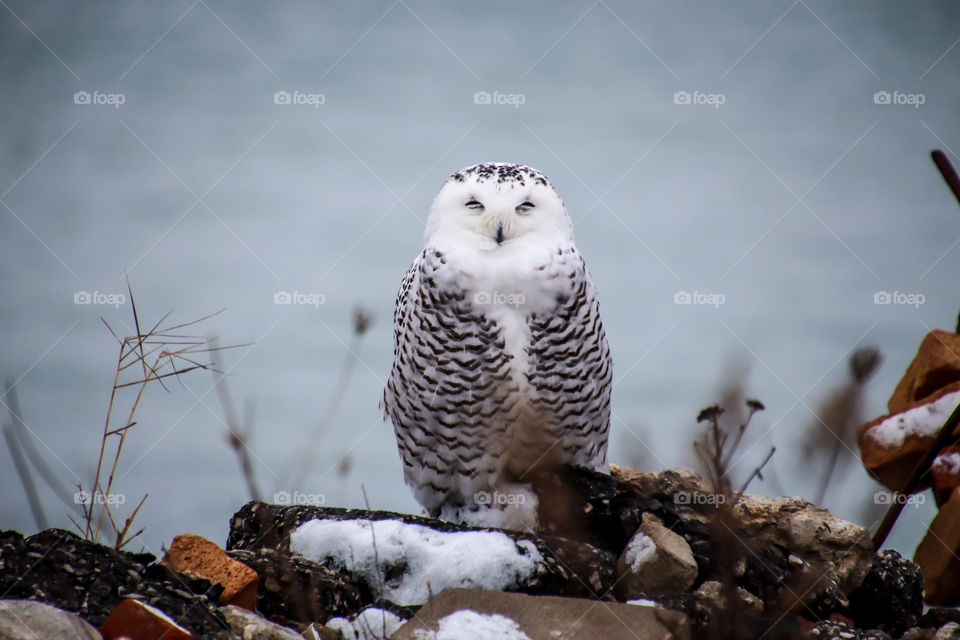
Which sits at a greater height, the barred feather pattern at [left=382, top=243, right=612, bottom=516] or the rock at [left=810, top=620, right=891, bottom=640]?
the barred feather pattern at [left=382, top=243, right=612, bottom=516]

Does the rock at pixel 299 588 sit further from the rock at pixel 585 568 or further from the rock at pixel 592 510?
the rock at pixel 592 510

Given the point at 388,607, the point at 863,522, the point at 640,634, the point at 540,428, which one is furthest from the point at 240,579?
the point at 863,522

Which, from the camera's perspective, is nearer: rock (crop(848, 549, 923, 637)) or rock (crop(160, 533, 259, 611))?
rock (crop(160, 533, 259, 611))

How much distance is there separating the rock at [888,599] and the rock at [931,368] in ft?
3.92

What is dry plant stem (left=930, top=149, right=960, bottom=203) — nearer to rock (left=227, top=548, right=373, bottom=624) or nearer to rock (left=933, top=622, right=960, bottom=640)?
rock (left=933, top=622, right=960, bottom=640)

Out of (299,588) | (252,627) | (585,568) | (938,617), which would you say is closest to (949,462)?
(938,617)

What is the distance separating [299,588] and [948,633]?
2.20 metres

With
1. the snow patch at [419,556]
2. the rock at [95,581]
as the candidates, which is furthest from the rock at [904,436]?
the rock at [95,581]

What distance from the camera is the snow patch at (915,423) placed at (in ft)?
13.6

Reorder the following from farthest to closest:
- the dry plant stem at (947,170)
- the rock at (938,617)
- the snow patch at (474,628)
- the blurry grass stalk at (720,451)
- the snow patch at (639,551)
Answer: the rock at (938,617)
the snow patch at (639,551)
the snow patch at (474,628)
the dry plant stem at (947,170)
the blurry grass stalk at (720,451)

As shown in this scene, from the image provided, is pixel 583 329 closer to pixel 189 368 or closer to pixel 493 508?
pixel 493 508

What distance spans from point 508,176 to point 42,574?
2.42 meters

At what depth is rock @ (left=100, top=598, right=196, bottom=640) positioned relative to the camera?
2297 mm

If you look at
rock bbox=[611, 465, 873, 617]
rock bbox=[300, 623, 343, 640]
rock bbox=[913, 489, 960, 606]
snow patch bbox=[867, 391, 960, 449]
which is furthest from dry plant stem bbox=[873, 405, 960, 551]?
snow patch bbox=[867, 391, 960, 449]
